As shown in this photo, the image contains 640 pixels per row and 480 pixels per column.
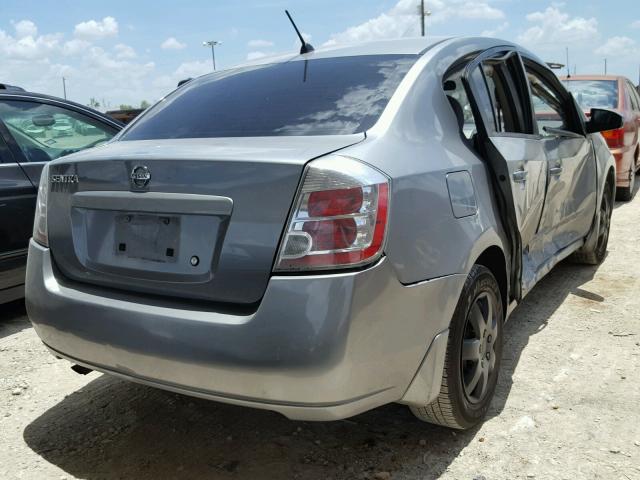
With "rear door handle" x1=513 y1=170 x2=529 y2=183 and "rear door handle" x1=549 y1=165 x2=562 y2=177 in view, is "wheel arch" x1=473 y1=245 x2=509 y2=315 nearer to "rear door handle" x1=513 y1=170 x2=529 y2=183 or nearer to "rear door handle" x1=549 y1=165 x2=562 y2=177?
"rear door handle" x1=513 y1=170 x2=529 y2=183

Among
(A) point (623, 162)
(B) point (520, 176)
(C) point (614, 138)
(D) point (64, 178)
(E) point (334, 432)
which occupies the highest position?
(D) point (64, 178)

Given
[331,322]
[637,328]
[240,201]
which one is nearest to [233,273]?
[240,201]

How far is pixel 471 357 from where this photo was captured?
2.65m

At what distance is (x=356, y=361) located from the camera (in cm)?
199

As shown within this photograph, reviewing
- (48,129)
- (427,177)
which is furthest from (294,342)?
(48,129)

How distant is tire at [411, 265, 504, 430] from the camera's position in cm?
244

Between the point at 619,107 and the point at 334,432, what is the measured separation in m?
6.69

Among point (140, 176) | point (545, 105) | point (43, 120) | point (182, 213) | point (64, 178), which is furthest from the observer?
point (43, 120)

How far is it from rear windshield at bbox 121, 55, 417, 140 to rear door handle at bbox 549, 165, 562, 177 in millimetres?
1272

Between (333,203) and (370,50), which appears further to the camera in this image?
(370,50)

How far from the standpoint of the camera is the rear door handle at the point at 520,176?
296cm

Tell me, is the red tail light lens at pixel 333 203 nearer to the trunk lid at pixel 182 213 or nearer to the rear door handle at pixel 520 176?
the trunk lid at pixel 182 213

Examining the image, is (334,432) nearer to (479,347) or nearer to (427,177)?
(479,347)

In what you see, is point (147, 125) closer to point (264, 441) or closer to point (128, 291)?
point (128, 291)
